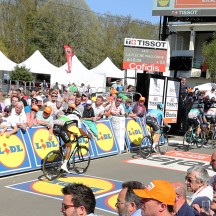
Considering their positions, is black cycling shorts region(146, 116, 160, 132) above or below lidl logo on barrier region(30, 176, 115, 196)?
above

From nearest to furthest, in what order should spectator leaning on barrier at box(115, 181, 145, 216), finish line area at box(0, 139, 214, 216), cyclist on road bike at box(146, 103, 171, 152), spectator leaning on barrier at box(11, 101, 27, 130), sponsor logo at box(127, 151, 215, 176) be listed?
spectator leaning on barrier at box(115, 181, 145, 216) < finish line area at box(0, 139, 214, 216) < spectator leaning on barrier at box(11, 101, 27, 130) < sponsor logo at box(127, 151, 215, 176) < cyclist on road bike at box(146, 103, 171, 152)

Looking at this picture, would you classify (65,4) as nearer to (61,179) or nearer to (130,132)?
(130,132)

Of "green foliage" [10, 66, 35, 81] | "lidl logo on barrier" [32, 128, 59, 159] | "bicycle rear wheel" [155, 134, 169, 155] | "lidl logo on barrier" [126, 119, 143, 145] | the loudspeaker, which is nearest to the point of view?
"lidl logo on barrier" [32, 128, 59, 159]

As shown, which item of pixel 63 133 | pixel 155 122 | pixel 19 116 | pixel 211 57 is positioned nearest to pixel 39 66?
pixel 211 57

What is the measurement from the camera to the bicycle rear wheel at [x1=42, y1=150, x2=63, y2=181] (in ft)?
29.9

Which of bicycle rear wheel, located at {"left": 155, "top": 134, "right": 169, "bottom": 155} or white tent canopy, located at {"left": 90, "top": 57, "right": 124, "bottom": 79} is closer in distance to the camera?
bicycle rear wheel, located at {"left": 155, "top": 134, "right": 169, "bottom": 155}

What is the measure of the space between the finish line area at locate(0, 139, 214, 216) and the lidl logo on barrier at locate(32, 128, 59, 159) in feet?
1.84

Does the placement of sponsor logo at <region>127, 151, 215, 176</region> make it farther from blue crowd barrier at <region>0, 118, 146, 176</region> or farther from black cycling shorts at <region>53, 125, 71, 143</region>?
black cycling shorts at <region>53, 125, 71, 143</region>

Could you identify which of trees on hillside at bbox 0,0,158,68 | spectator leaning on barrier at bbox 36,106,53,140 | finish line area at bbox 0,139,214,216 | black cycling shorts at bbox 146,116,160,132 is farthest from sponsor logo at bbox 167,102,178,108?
trees on hillside at bbox 0,0,158,68

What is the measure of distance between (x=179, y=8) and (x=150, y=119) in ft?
121

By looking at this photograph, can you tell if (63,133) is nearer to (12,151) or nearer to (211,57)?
(12,151)

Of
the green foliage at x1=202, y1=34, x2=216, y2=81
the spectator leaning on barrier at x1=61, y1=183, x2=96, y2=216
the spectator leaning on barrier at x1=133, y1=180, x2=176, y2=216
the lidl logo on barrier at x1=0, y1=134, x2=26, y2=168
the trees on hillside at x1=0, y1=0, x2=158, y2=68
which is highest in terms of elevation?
the trees on hillside at x1=0, y1=0, x2=158, y2=68

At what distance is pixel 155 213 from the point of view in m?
2.87

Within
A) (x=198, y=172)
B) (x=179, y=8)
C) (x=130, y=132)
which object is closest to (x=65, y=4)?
(x=179, y=8)
